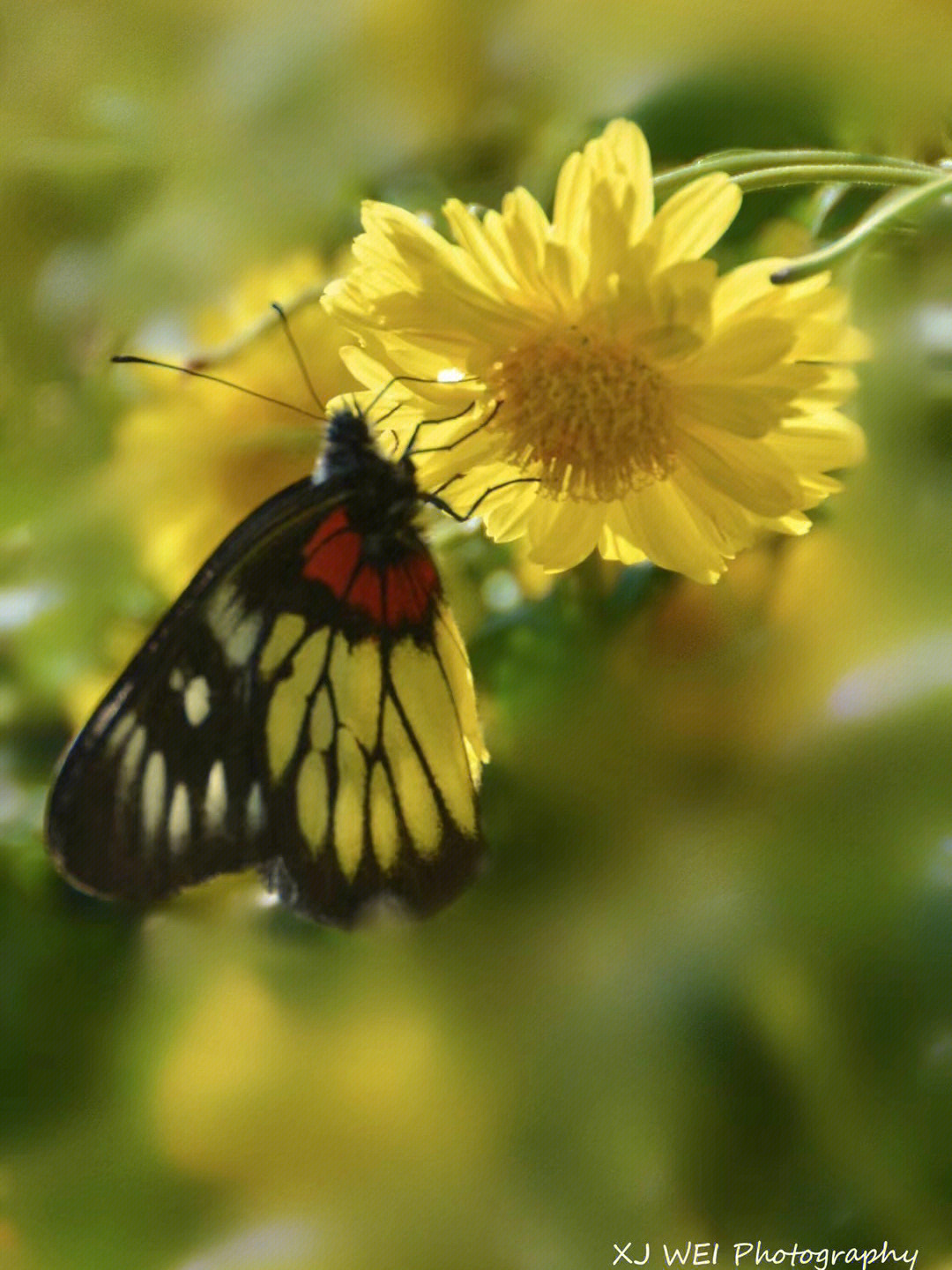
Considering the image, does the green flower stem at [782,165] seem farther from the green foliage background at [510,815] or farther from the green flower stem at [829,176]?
the green foliage background at [510,815]

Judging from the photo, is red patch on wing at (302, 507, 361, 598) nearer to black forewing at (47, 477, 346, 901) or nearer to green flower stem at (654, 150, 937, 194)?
black forewing at (47, 477, 346, 901)

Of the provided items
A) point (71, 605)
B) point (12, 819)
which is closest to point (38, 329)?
point (71, 605)

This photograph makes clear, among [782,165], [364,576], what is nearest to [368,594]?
[364,576]

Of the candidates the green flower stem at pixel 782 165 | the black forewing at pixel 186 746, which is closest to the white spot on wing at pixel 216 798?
the black forewing at pixel 186 746

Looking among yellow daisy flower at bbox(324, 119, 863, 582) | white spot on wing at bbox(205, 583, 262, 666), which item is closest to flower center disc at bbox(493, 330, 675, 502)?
yellow daisy flower at bbox(324, 119, 863, 582)

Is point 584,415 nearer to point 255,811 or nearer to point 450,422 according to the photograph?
point 450,422

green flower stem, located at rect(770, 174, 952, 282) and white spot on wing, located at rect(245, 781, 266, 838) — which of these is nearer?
green flower stem, located at rect(770, 174, 952, 282)
